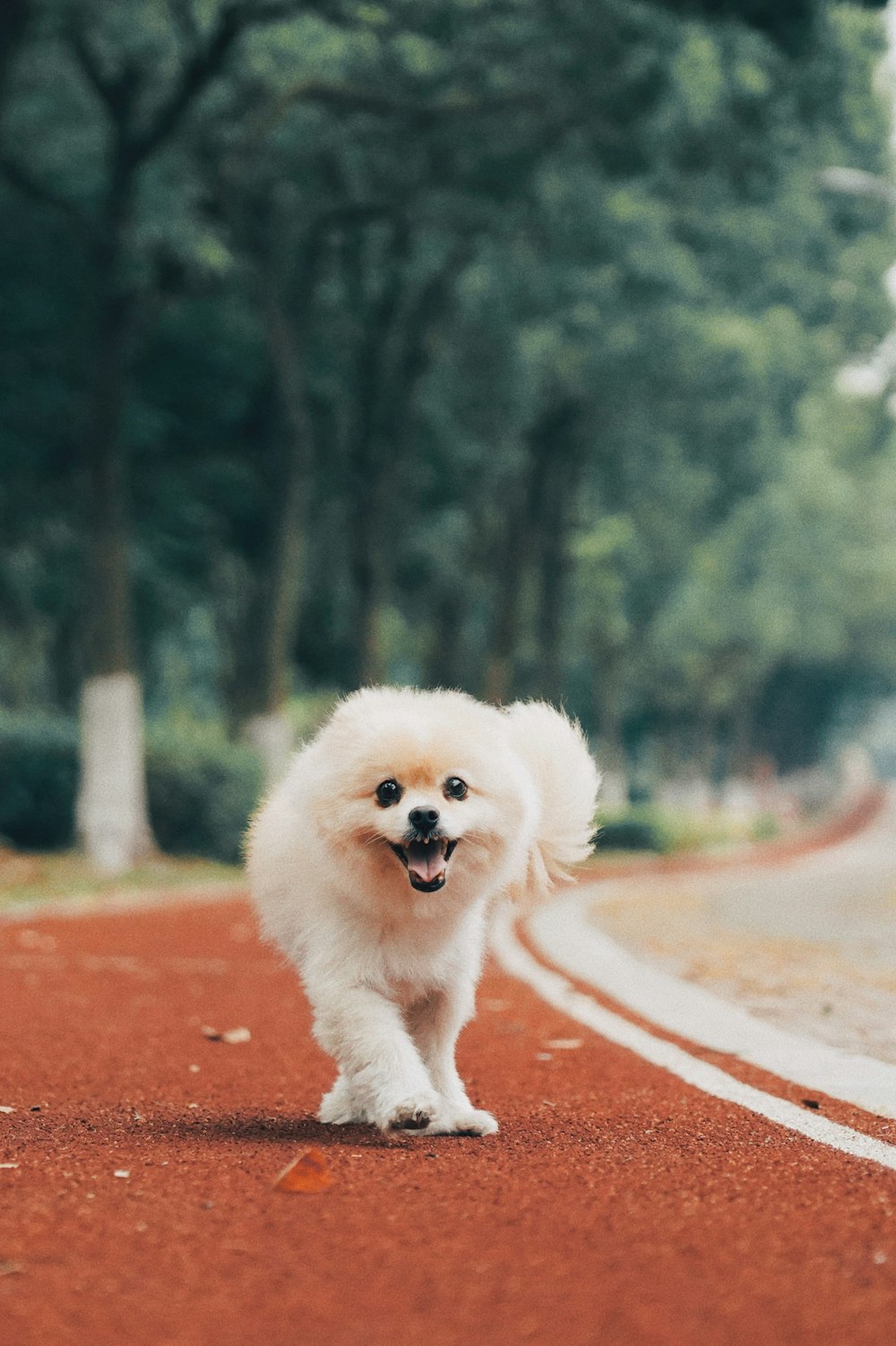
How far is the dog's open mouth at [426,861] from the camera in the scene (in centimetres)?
538

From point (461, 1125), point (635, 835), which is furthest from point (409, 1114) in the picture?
point (635, 835)

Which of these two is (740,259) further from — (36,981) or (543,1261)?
(543,1261)

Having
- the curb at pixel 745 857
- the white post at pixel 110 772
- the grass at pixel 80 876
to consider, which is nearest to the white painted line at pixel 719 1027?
the curb at pixel 745 857

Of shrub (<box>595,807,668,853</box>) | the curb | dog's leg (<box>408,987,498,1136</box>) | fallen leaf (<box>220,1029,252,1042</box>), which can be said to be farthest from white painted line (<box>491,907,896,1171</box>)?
shrub (<box>595,807,668,853</box>)

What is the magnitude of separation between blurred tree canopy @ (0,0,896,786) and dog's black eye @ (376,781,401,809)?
13433mm

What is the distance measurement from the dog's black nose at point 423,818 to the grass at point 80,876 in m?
12.0

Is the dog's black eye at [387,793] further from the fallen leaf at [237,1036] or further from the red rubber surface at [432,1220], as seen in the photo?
the fallen leaf at [237,1036]

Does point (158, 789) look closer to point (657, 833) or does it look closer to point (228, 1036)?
point (657, 833)

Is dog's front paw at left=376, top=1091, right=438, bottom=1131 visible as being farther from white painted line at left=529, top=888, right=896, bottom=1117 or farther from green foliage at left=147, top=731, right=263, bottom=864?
green foliage at left=147, top=731, right=263, bottom=864

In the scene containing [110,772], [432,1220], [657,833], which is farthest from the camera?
[657,833]

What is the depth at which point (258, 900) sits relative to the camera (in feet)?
20.5

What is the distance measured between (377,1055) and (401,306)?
2327 centimetres

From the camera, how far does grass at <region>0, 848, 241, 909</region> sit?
59.9 ft

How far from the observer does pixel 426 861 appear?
5.41m
